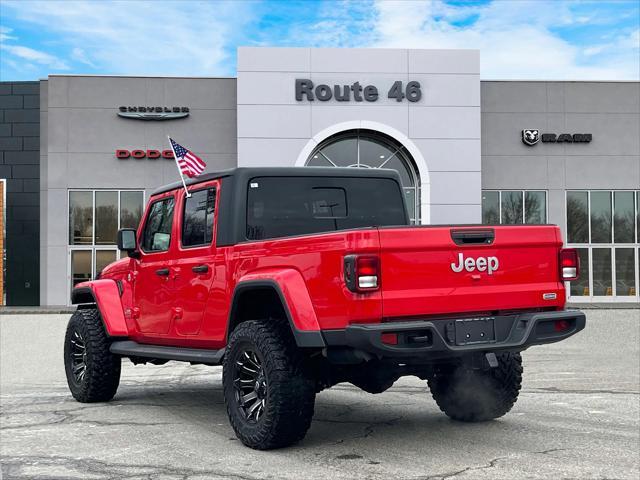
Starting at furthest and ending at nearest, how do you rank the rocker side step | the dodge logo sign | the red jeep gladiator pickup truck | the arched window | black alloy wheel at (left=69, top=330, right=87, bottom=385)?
the dodge logo sign < the arched window < black alloy wheel at (left=69, top=330, right=87, bottom=385) < the rocker side step < the red jeep gladiator pickup truck

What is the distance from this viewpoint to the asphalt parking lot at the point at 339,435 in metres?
5.19

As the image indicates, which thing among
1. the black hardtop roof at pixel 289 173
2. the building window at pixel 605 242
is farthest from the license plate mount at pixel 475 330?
the building window at pixel 605 242

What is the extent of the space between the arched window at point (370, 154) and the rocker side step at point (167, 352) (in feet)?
77.2

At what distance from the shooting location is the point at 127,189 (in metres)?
31.8

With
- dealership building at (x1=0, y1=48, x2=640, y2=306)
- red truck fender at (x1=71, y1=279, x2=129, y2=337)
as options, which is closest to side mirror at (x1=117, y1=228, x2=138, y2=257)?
red truck fender at (x1=71, y1=279, x2=129, y2=337)

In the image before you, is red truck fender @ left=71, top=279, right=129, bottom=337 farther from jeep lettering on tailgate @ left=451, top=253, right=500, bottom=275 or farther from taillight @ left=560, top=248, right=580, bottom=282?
taillight @ left=560, top=248, right=580, bottom=282

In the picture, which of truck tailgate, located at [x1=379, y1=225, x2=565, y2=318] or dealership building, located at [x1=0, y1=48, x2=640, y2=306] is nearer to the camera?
truck tailgate, located at [x1=379, y1=225, x2=565, y2=318]

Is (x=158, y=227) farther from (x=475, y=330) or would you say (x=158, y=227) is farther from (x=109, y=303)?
(x=475, y=330)

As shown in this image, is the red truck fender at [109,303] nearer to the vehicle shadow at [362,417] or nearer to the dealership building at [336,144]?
the vehicle shadow at [362,417]

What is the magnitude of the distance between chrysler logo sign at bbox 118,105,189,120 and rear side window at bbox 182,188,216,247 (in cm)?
2525

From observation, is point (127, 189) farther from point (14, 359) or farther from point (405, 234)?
point (405, 234)

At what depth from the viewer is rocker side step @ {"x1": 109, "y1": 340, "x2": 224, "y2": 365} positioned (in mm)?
6445

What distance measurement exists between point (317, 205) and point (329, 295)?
1.88 meters

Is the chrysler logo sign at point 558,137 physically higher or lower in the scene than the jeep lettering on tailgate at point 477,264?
higher
